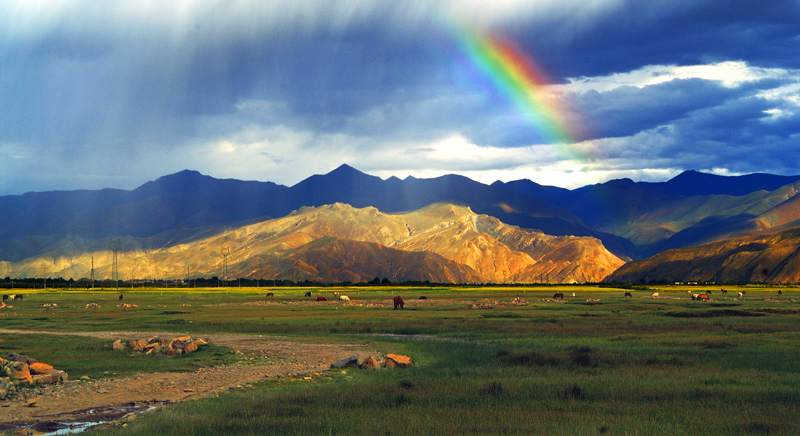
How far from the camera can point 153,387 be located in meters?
21.6

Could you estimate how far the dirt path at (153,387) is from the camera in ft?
59.2

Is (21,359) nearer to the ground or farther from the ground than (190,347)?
farther from the ground

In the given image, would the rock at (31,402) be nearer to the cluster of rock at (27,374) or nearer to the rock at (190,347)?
the cluster of rock at (27,374)

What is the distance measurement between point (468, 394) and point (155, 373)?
12186mm

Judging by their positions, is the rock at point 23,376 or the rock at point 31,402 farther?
the rock at point 23,376

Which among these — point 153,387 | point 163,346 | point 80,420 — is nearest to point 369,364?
point 153,387

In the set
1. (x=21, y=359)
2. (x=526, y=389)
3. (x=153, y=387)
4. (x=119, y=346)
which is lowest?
(x=526, y=389)

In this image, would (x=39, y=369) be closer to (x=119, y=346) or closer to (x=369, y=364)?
(x=119, y=346)

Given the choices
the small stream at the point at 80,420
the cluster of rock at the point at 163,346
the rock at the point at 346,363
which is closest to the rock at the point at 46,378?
the small stream at the point at 80,420

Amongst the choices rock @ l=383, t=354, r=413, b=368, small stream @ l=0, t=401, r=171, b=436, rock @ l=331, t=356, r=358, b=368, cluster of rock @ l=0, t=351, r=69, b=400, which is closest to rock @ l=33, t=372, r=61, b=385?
cluster of rock @ l=0, t=351, r=69, b=400

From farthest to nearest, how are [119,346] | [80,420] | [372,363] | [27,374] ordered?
[119,346] → [372,363] → [27,374] → [80,420]

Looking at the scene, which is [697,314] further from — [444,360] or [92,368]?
[92,368]

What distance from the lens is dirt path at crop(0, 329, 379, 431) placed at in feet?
59.2

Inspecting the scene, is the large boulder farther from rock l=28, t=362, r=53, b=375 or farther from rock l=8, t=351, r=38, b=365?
rock l=8, t=351, r=38, b=365
